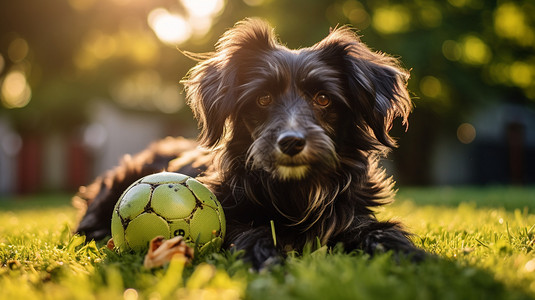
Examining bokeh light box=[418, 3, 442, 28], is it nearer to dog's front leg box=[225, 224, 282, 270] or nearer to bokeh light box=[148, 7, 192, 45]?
bokeh light box=[148, 7, 192, 45]

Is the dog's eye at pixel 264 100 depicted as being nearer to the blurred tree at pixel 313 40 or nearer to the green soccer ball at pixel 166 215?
the green soccer ball at pixel 166 215

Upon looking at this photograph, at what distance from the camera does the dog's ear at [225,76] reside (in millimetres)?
3877

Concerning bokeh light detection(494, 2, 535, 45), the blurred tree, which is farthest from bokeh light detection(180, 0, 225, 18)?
bokeh light detection(494, 2, 535, 45)

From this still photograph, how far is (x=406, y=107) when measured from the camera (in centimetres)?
403

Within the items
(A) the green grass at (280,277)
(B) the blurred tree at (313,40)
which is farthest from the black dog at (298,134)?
(B) the blurred tree at (313,40)

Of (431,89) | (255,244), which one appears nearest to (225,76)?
(255,244)

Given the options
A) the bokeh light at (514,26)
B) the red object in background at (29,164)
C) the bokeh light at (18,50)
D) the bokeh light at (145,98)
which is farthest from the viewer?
the red object in background at (29,164)

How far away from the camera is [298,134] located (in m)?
3.17

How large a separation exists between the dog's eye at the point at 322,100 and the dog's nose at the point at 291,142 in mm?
552

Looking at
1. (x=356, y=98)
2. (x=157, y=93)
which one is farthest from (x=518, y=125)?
(x=356, y=98)

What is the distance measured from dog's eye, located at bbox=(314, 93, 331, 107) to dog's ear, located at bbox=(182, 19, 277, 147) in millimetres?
591

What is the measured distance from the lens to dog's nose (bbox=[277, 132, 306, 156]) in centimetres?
316

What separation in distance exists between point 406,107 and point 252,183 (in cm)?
138

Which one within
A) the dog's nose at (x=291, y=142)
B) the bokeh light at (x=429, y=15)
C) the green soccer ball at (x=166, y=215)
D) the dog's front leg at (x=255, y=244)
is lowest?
the dog's front leg at (x=255, y=244)
